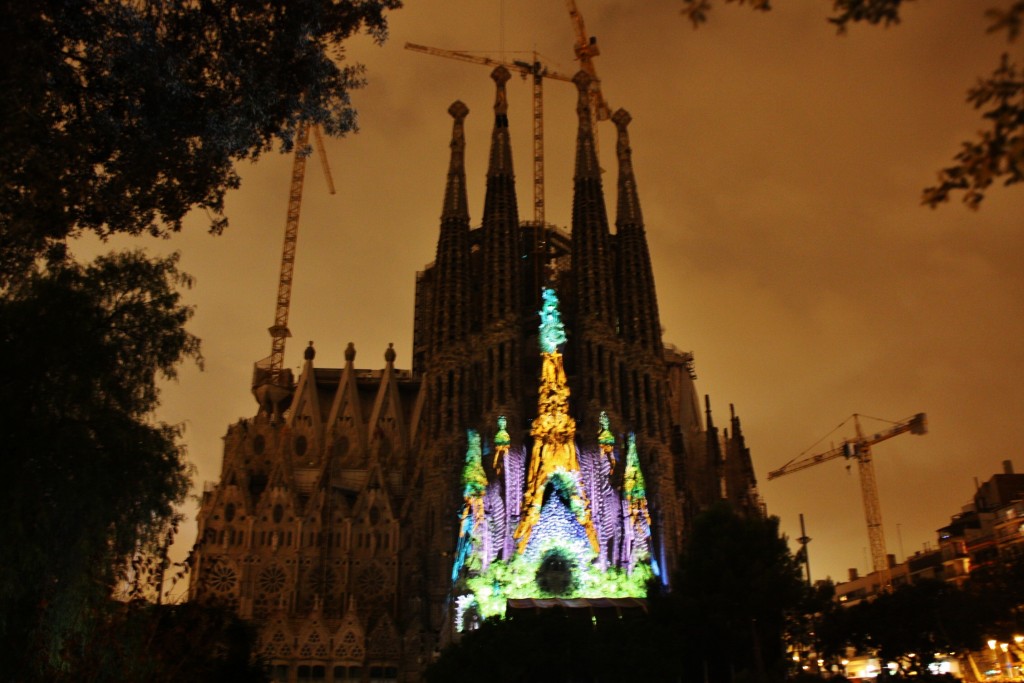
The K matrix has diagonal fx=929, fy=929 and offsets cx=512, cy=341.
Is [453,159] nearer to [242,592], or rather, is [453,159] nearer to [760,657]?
[242,592]

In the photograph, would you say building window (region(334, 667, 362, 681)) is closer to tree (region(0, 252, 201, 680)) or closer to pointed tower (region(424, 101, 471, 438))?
pointed tower (region(424, 101, 471, 438))

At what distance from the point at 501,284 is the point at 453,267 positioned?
11.1ft

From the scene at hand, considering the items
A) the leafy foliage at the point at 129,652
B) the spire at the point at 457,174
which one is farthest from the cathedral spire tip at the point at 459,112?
the leafy foliage at the point at 129,652

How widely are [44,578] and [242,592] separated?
3886 cm

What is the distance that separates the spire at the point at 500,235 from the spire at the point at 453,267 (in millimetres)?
1320

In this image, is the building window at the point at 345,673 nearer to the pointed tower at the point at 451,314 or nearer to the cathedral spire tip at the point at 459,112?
the pointed tower at the point at 451,314

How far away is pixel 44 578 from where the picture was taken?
1484cm

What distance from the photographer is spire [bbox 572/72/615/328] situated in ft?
177

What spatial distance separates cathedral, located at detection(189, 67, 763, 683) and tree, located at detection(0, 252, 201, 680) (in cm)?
2722

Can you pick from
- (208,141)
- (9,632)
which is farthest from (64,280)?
(9,632)

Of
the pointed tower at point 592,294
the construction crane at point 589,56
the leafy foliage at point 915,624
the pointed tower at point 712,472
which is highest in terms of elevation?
the construction crane at point 589,56

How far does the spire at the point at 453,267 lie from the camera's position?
177 feet

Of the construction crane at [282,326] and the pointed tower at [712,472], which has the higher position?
the construction crane at [282,326]

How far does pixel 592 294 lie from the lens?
177 ft
